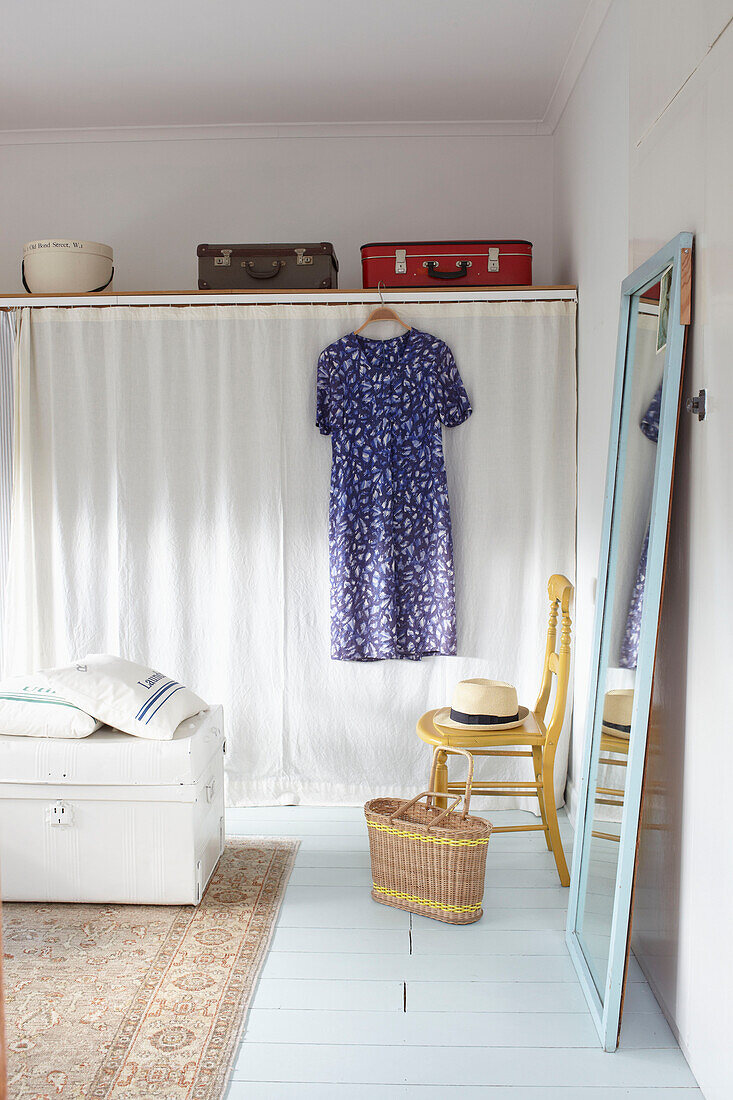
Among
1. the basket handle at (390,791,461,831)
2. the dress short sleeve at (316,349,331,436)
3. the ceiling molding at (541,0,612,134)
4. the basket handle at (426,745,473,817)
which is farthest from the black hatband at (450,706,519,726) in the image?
the ceiling molding at (541,0,612,134)

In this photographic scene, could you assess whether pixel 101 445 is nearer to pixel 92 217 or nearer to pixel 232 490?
pixel 232 490

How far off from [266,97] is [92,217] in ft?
3.18

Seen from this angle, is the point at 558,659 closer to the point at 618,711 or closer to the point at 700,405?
the point at 618,711

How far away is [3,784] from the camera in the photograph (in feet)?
9.23

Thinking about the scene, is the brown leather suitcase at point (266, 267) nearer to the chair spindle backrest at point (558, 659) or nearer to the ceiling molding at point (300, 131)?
the ceiling molding at point (300, 131)

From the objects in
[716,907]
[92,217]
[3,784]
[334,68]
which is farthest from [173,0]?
[716,907]

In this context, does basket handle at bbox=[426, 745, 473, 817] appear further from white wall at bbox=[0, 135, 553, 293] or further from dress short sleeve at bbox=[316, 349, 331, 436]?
white wall at bbox=[0, 135, 553, 293]

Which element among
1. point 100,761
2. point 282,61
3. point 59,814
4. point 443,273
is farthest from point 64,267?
point 59,814

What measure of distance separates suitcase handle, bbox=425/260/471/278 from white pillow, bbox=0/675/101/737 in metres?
2.09

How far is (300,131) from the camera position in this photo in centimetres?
405

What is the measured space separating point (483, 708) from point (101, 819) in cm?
121

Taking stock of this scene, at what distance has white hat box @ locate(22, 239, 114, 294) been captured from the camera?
3729mm

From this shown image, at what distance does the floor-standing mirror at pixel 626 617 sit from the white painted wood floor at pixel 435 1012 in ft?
0.33

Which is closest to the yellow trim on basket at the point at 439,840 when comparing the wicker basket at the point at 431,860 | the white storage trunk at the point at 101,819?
the wicker basket at the point at 431,860
